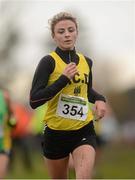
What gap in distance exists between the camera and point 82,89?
7324mm

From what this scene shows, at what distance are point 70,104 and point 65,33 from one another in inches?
28.6

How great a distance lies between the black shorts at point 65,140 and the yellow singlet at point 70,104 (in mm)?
57

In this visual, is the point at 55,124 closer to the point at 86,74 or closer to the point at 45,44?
the point at 86,74

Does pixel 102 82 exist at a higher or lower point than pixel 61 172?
lower

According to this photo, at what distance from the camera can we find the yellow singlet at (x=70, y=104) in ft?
23.8

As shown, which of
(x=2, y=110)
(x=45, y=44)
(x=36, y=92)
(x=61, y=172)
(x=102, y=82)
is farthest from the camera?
(x=102, y=82)

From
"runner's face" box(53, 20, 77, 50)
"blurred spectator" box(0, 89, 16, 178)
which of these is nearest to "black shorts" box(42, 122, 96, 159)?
"runner's face" box(53, 20, 77, 50)

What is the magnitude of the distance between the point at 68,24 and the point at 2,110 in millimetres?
2068

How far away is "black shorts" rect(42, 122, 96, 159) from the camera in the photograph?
24.1 ft

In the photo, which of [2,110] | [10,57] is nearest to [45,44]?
[10,57]

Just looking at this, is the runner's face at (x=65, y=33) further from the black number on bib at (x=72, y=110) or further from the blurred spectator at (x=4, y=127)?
the blurred spectator at (x=4, y=127)

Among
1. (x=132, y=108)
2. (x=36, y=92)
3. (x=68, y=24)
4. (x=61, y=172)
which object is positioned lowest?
(x=132, y=108)

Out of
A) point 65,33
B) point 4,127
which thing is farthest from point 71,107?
point 4,127

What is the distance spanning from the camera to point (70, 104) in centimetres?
735
